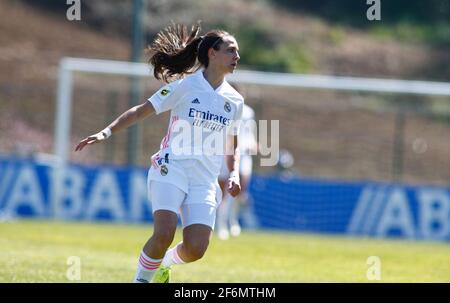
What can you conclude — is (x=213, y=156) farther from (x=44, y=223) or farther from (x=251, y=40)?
(x=251, y=40)

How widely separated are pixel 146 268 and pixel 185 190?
2.34 feet

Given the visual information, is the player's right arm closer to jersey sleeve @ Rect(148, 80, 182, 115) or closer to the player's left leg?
jersey sleeve @ Rect(148, 80, 182, 115)

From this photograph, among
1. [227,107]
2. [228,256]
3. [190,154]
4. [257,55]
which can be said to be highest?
[257,55]

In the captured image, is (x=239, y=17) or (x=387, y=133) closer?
(x=387, y=133)

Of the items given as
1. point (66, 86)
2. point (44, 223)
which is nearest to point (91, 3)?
point (66, 86)

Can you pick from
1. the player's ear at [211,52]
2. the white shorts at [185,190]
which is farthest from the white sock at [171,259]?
the player's ear at [211,52]

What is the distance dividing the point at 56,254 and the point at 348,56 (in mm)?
30092

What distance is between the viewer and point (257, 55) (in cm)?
4022

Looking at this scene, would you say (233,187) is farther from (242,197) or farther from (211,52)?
(242,197)

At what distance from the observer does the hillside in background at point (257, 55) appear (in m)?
32.0

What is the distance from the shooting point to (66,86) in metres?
21.9

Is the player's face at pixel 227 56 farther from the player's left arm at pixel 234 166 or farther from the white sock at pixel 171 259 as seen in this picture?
the white sock at pixel 171 259

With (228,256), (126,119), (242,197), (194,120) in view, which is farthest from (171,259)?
(242,197)
